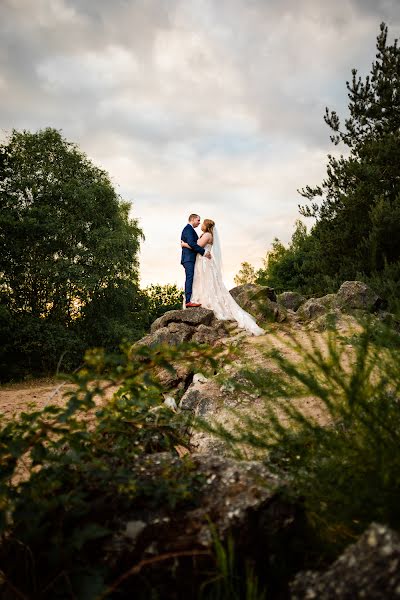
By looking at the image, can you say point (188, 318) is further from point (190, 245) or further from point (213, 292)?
point (190, 245)

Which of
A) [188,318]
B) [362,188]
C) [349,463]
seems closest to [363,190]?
[362,188]

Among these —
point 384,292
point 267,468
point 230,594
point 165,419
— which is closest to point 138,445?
point 165,419

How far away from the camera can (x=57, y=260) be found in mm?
17359

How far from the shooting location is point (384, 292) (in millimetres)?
13250

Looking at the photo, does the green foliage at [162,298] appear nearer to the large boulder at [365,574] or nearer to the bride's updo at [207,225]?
the bride's updo at [207,225]

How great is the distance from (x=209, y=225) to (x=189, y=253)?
3.34 feet

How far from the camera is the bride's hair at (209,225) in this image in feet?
40.5

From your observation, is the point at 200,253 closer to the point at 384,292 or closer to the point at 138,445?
the point at 384,292

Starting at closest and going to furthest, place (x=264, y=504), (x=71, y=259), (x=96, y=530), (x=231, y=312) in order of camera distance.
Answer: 1. (x=96, y=530)
2. (x=264, y=504)
3. (x=231, y=312)
4. (x=71, y=259)

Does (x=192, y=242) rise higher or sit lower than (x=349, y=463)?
higher

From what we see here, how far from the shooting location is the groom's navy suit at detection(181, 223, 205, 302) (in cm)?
1216

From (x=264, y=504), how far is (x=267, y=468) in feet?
0.88

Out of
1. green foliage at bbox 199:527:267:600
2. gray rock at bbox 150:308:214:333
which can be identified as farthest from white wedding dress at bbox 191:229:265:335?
green foliage at bbox 199:527:267:600

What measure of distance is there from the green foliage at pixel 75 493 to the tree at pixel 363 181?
A: 1403 cm
